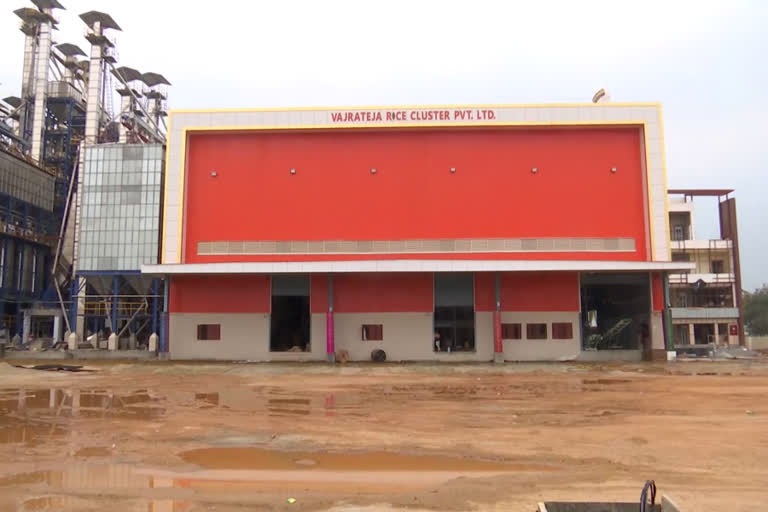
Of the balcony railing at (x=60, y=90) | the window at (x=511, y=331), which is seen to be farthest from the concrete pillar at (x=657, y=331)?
the balcony railing at (x=60, y=90)

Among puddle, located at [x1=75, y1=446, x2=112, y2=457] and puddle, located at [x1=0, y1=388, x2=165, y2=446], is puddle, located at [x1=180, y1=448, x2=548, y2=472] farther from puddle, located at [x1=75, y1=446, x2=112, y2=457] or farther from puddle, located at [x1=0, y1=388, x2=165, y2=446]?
puddle, located at [x1=0, y1=388, x2=165, y2=446]

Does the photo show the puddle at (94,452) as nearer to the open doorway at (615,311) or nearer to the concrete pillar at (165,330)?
the concrete pillar at (165,330)

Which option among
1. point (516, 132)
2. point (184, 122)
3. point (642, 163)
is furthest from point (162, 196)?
point (642, 163)

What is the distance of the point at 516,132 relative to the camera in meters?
35.7

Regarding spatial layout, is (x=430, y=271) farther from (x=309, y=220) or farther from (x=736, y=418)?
(x=736, y=418)

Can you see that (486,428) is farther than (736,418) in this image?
No

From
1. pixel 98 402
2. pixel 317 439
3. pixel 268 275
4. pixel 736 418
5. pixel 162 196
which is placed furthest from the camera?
pixel 162 196

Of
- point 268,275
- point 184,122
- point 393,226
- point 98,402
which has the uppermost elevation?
point 184,122

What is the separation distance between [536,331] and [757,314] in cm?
5771

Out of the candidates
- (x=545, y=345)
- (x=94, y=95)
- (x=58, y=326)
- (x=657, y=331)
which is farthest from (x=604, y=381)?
(x=94, y=95)

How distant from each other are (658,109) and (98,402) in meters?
33.1

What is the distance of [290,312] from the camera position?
114ft

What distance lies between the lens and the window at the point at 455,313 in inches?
1342

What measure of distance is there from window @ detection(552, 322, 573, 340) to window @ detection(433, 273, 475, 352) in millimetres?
4523
